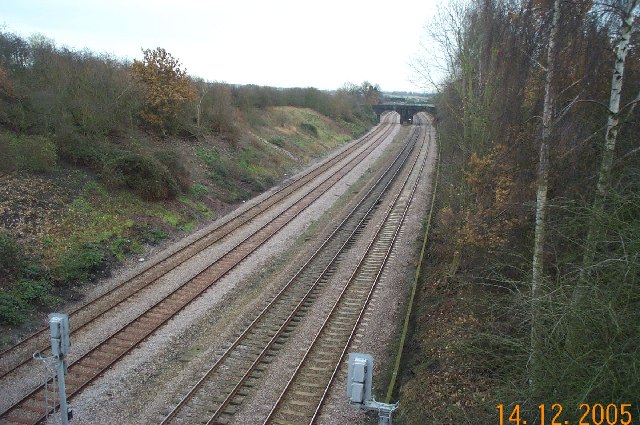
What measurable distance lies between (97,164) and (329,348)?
48.6 feet

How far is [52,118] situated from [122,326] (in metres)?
12.5

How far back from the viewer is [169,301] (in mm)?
14273

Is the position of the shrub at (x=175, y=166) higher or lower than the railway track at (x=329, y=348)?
higher

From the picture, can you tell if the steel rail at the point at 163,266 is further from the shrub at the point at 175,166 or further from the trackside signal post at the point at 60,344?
the trackside signal post at the point at 60,344

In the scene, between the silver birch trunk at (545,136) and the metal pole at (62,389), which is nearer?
the metal pole at (62,389)

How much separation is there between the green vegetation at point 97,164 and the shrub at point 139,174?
5 centimetres

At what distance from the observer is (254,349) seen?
11898mm

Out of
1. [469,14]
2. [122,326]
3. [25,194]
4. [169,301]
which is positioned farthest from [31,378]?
[469,14]

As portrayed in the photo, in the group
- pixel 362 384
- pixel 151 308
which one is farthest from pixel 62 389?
pixel 151 308

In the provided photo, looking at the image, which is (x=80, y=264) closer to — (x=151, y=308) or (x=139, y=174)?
(x=151, y=308)

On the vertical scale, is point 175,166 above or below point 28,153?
below

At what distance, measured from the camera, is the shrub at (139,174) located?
21.3 meters

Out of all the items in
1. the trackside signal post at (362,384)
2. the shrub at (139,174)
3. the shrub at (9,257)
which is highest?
the shrub at (139,174)

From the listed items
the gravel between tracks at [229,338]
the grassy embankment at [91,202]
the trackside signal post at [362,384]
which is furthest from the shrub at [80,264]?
the trackside signal post at [362,384]
